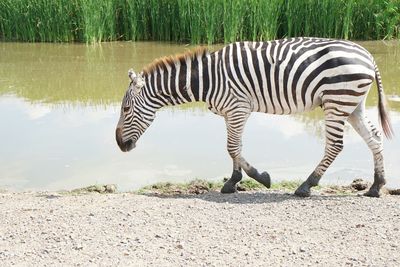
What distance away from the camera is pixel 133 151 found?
27.5ft

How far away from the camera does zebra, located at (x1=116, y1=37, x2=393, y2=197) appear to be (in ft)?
19.9

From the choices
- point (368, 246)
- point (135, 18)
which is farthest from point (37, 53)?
point (368, 246)

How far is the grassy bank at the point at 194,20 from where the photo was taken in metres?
15.5

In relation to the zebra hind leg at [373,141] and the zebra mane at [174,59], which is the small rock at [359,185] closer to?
the zebra hind leg at [373,141]

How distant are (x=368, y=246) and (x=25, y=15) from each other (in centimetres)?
1407

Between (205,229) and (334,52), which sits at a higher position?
(334,52)

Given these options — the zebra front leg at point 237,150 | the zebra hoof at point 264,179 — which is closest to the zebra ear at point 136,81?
the zebra front leg at point 237,150

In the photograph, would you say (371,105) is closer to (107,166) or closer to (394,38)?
(107,166)

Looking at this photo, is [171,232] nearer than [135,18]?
Yes

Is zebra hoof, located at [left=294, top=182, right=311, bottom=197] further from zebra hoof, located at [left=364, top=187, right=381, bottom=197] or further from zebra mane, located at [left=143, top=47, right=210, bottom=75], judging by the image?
zebra mane, located at [left=143, top=47, right=210, bottom=75]

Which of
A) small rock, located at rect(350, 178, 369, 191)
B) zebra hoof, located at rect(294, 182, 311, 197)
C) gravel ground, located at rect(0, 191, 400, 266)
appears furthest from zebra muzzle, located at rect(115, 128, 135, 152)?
small rock, located at rect(350, 178, 369, 191)

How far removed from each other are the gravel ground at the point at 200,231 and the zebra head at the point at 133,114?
0.70 m

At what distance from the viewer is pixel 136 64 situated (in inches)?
556

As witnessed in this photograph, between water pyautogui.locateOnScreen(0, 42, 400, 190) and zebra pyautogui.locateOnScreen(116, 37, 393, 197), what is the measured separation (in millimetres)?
994
